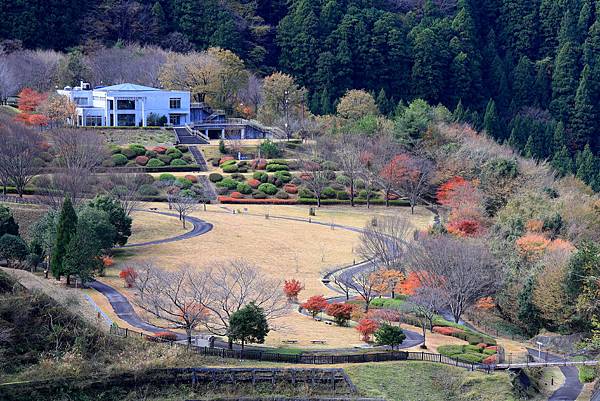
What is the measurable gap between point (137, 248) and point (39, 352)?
1824cm

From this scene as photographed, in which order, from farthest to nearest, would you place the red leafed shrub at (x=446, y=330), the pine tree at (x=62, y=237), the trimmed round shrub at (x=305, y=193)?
the trimmed round shrub at (x=305, y=193)
the pine tree at (x=62, y=237)
the red leafed shrub at (x=446, y=330)

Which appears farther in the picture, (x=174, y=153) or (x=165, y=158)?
(x=174, y=153)

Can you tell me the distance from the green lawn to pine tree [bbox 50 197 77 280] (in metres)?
15.1

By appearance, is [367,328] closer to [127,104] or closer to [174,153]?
[174,153]

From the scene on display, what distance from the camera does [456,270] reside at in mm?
47438

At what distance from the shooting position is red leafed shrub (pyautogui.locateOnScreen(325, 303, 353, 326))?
43.8 metres

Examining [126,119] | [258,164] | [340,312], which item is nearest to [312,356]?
[340,312]

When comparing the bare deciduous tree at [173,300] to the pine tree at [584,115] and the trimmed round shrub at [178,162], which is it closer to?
the trimmed round shrub at [178,162]

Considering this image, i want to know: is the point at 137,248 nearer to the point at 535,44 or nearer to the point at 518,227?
the point at 518,227

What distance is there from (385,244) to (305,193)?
19.2 metres

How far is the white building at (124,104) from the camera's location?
83438 mm

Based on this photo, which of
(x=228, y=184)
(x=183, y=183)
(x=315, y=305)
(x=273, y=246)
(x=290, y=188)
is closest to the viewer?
(x=315, y=305)

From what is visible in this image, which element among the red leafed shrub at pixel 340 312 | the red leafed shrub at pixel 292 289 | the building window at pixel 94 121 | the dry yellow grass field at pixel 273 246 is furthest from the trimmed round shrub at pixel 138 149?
the red leafed shrub at pixel 340 312

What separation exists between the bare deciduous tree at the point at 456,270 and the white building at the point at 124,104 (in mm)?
38900
